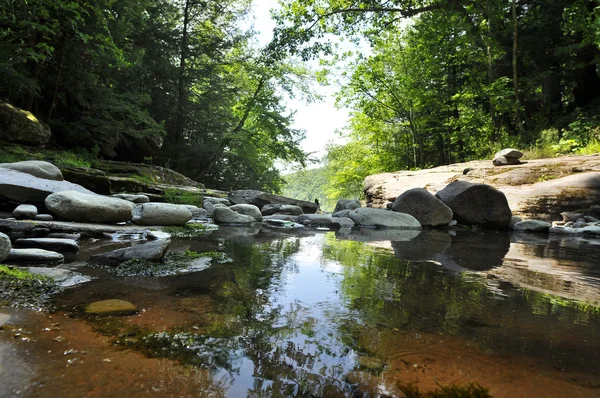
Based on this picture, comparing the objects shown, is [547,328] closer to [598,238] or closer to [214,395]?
[214,395]

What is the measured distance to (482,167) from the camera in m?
10.1

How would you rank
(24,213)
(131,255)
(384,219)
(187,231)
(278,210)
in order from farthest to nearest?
(278,210) → (384,219) → (187,231) → (24,213) → (131,255)

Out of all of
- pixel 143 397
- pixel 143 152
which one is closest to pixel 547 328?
pixel 143 397

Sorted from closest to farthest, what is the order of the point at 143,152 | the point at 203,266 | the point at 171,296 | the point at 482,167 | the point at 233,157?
the point at 171,296 → the point at 203,266 → the point at 482,167 → the point at 143,152 → the point at 233,157

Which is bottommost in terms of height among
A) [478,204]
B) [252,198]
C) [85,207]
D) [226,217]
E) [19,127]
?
[226,217]

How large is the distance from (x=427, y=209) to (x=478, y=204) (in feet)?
3.86

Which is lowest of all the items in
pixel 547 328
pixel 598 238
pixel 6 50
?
pixel 547 328

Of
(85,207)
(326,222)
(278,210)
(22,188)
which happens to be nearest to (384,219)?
(326,222)

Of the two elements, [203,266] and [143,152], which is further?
[143,152]

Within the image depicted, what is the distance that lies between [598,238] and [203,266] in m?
7.34

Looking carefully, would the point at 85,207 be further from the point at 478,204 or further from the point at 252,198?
the point at 478,204

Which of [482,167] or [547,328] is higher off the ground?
[482,167]

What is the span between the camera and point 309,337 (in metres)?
1.37

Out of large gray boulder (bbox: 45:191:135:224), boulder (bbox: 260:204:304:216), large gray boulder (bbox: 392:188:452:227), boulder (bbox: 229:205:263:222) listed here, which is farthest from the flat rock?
large gray boulder (bbox: 392:188:452:227)
